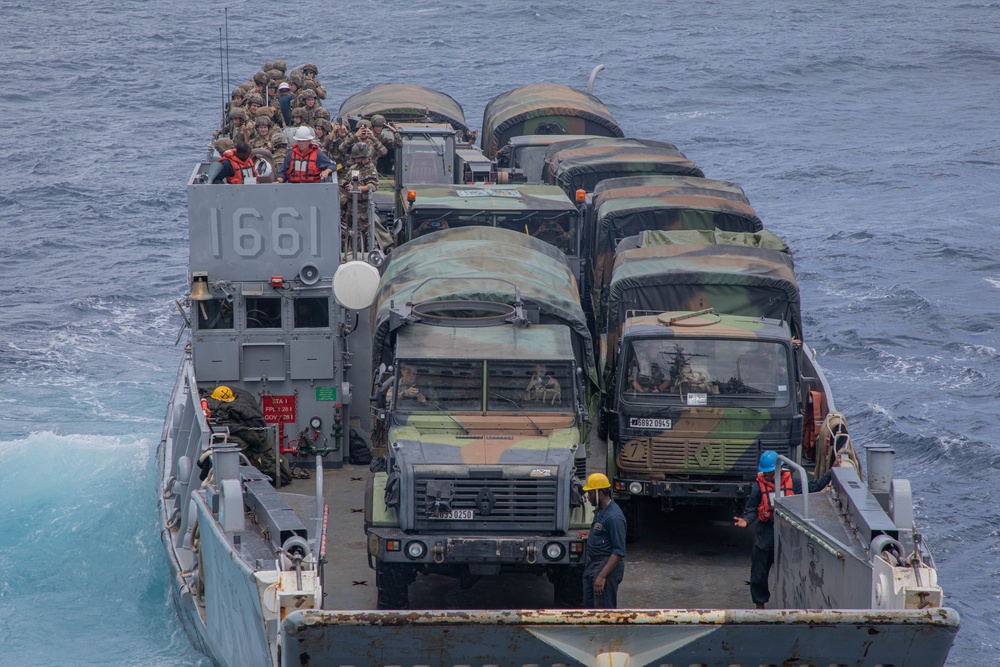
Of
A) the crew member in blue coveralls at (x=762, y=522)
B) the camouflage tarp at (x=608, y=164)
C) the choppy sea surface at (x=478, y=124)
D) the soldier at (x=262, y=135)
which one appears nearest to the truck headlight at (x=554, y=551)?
the crew member in blue coveralls at (x=762, y=522)

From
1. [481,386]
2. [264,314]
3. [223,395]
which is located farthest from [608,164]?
[481,386]

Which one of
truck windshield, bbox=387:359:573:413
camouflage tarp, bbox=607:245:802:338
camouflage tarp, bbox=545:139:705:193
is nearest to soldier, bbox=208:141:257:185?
truck windshield, bbox=387:359:573:413

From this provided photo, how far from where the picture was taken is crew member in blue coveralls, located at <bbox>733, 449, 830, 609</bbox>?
992 centimetres

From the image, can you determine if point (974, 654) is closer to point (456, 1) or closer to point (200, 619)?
point (200, 619)

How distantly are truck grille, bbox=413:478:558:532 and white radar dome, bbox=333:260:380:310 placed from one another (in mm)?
3091

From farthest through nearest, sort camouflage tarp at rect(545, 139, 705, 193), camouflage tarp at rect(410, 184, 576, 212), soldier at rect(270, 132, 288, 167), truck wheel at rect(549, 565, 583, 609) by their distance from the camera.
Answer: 1. camouflage tarp at rect(545, 139, 705, 193)
2. soldier at rect(270, 132, 288, 167)
3. camouflage tarp at rect(410, 184, 576, 212)
4. truck wheel at rect(549, 565, 583, 609)

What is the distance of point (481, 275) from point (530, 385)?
70.5 inches

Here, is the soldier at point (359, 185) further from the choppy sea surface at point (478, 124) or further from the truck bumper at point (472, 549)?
the truck bumper at point (472, 549)

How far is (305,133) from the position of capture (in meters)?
13.1

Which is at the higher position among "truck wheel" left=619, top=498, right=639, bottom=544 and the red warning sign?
the red warning sign

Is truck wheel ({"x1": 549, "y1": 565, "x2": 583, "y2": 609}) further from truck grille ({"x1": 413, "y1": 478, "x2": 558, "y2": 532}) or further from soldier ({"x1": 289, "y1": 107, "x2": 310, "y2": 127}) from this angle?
soldier ({"x1": 289, "y1": 107, "x2": 310, "y2": 127})

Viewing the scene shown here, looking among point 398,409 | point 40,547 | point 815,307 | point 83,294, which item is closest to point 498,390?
point 398,409

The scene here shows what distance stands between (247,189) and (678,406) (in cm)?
484

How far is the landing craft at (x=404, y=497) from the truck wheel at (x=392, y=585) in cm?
3
